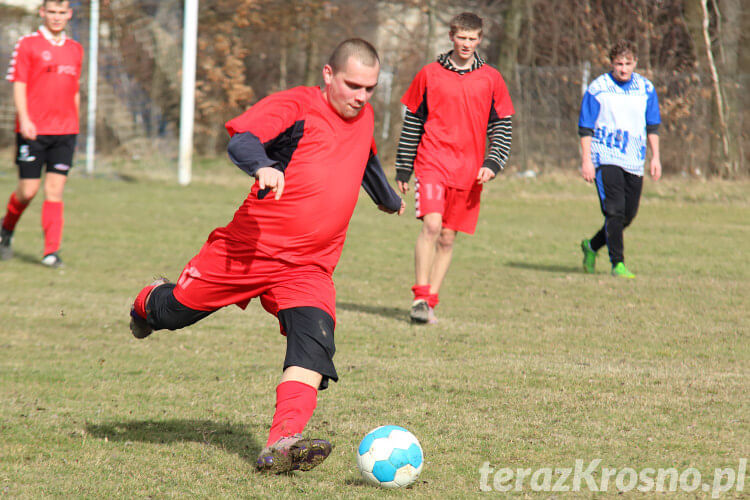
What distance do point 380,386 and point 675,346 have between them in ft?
7.43

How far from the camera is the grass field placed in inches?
152

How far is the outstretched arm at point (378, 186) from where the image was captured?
439 centimetres

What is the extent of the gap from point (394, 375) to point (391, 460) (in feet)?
5.92

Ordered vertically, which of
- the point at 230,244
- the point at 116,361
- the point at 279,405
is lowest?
the point at 116,361

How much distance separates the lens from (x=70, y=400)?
4.85 metres

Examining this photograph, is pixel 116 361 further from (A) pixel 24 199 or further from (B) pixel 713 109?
(B) pixel 713 109

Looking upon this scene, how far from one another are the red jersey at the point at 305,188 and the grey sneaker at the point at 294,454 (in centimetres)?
83

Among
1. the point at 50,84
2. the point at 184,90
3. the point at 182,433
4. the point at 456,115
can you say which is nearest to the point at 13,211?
the point at 50,84

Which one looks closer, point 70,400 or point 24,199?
point 70,400

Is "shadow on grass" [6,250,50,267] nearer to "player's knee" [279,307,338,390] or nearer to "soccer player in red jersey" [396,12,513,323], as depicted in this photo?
"soccer player in red jersey" [396,12,513,323]

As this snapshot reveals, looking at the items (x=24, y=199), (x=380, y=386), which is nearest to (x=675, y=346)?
(x=380, y=386)

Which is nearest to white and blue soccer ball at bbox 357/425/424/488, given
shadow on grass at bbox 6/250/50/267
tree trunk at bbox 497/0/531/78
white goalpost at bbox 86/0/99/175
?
shadow on grass at bbox 6/250/50/267

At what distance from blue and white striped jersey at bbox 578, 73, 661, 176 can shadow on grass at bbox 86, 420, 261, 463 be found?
564 cm

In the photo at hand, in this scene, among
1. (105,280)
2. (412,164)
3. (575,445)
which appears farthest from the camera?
(105,280)
